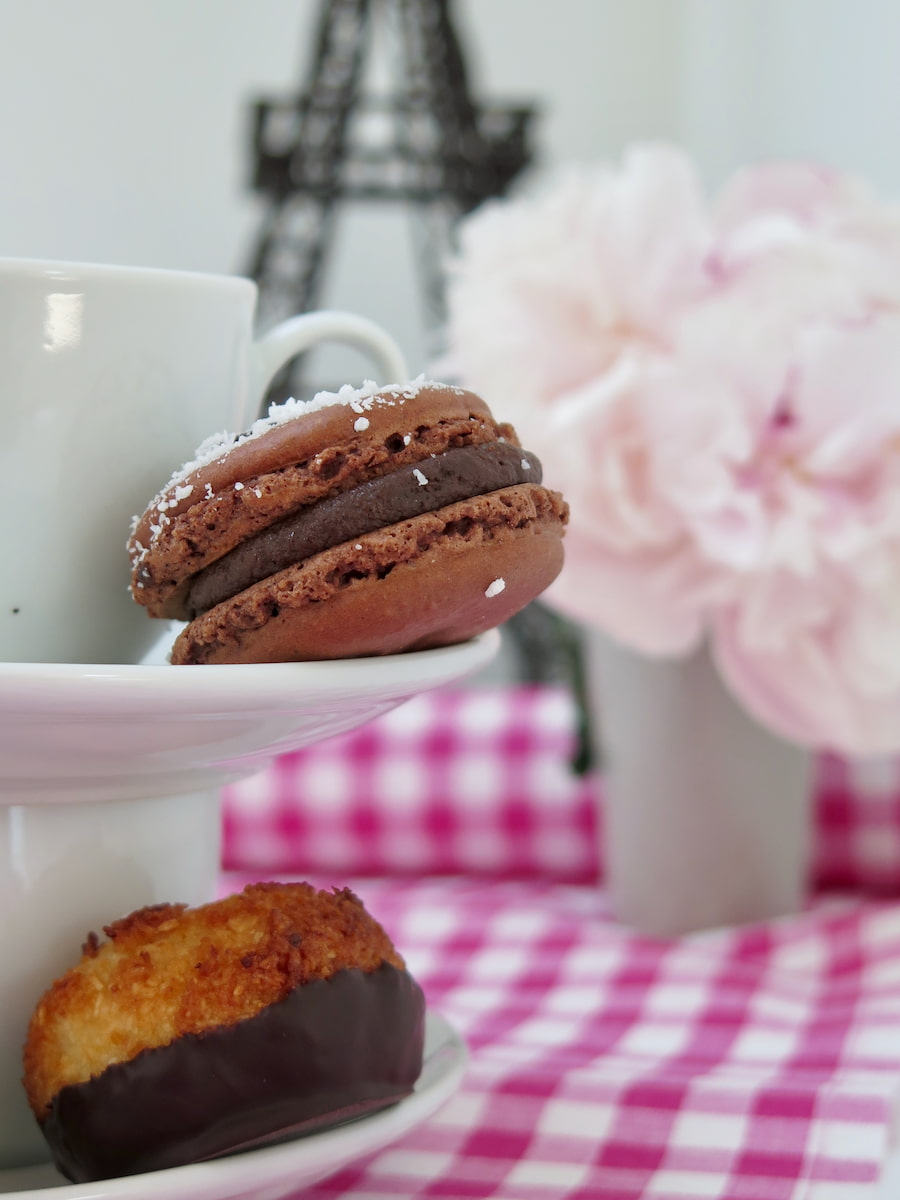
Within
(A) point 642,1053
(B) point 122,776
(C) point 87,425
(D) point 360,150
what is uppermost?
(D) point 360,150

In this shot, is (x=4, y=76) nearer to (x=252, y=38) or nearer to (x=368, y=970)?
(x=252, y=38)

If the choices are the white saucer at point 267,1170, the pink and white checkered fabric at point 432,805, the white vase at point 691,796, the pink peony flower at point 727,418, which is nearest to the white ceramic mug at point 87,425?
the white saucer at point 267,1170

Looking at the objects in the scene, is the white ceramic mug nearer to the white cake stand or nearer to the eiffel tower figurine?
the white cake stand

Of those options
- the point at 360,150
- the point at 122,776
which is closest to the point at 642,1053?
the point at 122,776

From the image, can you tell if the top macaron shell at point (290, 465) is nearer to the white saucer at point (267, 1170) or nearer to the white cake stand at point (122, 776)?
the white cake stand at point (122, 776)

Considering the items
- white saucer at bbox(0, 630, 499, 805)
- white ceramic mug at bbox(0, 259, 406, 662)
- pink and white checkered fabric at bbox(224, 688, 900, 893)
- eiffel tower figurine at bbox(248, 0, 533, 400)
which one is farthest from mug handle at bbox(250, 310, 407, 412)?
eiffel tower figurine at bbox(248, 0, 533, 400)

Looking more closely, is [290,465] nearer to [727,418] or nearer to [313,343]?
[313,343]
